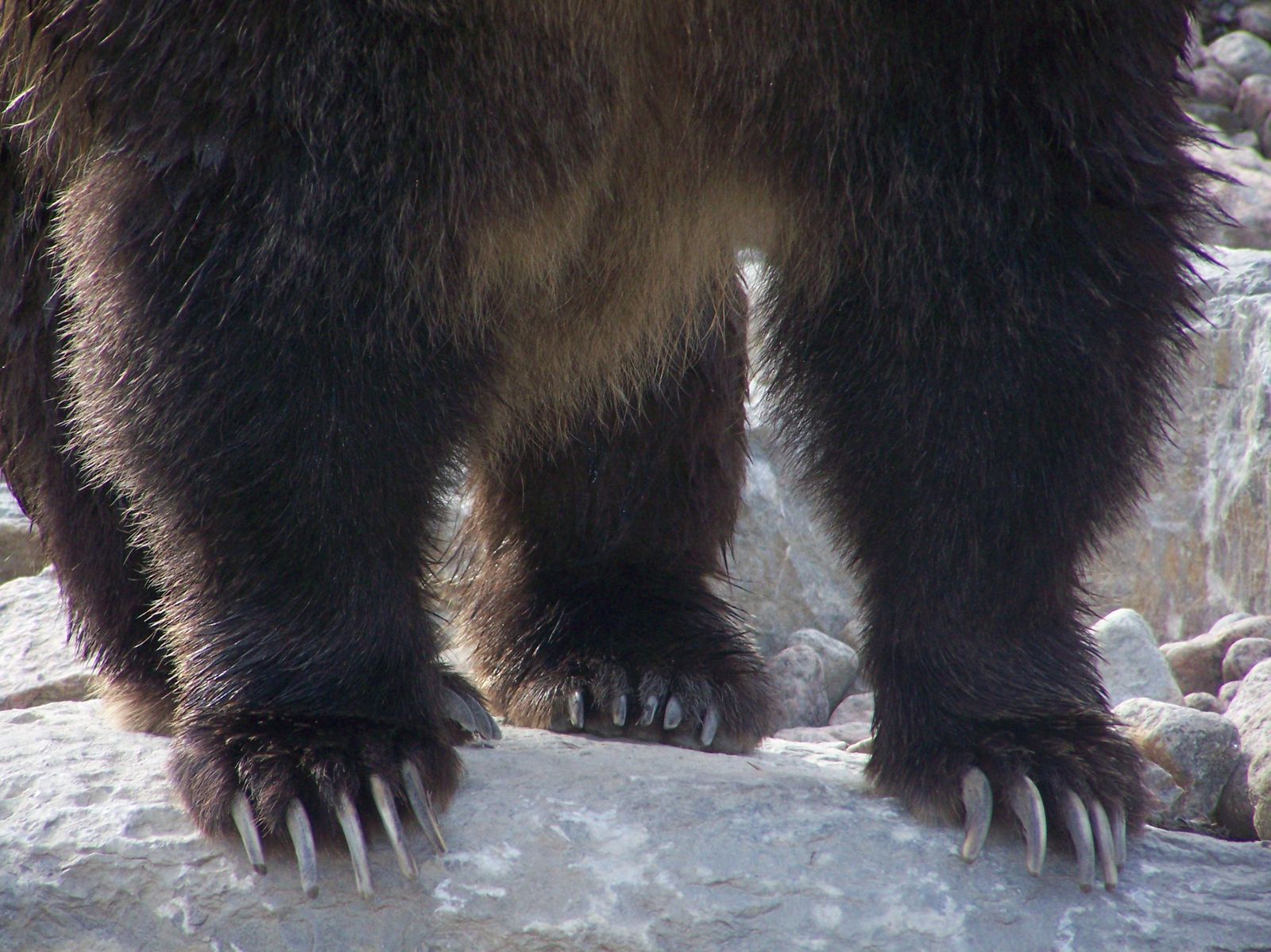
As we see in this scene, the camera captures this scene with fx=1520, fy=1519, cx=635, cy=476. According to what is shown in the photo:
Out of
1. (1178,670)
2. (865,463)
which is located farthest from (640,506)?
(1178,670)

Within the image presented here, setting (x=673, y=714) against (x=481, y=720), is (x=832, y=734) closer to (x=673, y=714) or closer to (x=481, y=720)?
(x=673, y=714)

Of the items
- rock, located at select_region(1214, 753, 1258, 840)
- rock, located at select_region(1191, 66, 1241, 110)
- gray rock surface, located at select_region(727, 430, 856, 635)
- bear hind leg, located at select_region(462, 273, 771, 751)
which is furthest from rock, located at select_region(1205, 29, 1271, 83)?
rock, located at select_region(1214, 753, 1258, 840)

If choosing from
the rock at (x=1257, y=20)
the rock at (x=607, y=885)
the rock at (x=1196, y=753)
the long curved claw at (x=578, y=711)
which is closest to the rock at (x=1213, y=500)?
the rock at (x=1196, y=753)

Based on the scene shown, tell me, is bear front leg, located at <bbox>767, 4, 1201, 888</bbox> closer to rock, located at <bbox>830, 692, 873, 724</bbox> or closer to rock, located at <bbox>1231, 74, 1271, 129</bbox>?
rock, located at <bbox>830, 692, 873, 724</bbox>

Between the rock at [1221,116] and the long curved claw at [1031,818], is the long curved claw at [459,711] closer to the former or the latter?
the long curved claw at [1031,818]

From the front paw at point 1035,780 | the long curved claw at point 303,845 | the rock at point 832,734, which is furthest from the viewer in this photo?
the rock at point 832,734

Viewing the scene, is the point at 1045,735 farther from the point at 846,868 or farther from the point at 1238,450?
the point at 1238,450

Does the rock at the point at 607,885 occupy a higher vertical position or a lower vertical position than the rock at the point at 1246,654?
lower
